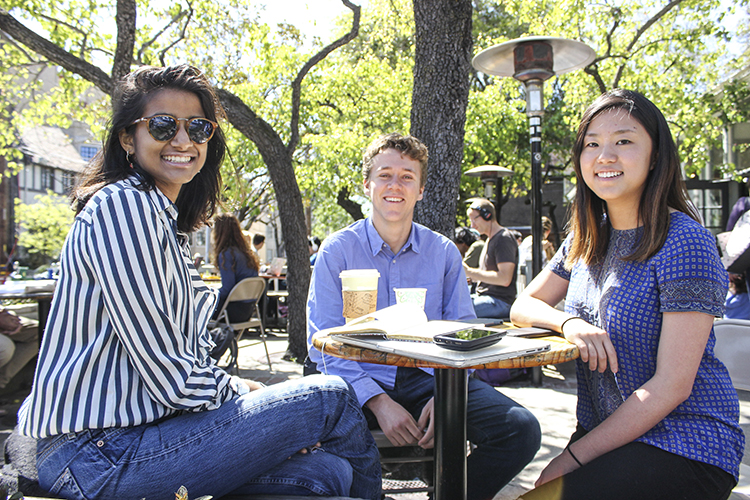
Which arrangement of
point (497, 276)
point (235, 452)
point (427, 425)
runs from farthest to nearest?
1. point (497, 276)
2. point (427, 425)
3. point (235, 452)

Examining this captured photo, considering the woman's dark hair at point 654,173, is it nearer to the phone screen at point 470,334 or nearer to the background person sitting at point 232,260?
the phone screen at point 470,334

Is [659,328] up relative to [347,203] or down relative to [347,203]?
down

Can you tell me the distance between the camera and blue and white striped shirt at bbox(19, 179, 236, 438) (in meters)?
1.25

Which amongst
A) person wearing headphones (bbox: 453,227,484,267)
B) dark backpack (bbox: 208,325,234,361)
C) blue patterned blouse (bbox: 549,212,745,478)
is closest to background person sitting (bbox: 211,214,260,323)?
dark backpack (bbox: 208,325,234,361)

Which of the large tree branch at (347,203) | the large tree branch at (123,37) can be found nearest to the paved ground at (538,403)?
the large tree branch at (123,37)

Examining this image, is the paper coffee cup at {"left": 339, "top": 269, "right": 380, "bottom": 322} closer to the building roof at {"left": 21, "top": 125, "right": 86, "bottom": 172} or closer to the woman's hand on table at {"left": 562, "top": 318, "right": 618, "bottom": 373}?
the woman's hand on table at {"left": 562, "top": 318, "right": 618, "bottom": 373}

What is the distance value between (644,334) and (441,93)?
2807 mm

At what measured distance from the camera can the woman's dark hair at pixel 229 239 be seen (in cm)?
659

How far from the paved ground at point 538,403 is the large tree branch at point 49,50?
3.39m

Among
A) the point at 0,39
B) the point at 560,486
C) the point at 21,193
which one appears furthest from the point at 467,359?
the point at 21,193

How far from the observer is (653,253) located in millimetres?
1620

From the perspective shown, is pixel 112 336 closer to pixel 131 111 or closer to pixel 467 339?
pixel 131 111

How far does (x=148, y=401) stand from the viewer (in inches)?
51.3

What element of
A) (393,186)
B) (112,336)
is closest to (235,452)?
(112,336)
